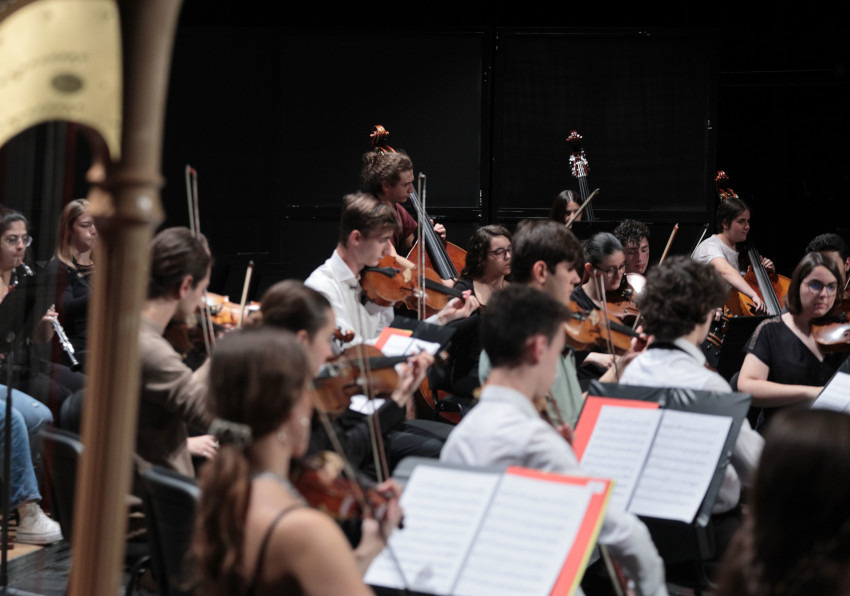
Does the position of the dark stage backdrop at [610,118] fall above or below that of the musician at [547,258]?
above

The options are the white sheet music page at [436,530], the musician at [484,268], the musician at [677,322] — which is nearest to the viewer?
the white sheet music page at [436,530]

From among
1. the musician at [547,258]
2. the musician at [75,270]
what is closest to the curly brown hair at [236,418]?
the musician at [547,258]

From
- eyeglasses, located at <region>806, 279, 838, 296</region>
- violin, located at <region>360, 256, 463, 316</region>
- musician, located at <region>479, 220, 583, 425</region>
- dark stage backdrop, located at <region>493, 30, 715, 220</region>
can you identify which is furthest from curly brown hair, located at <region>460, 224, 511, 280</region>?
dark stage backdrop, located at <region>493, 30, 715, 220</region>

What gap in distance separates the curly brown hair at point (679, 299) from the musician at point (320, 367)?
2.13 feet

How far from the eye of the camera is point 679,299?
2840 millimetres

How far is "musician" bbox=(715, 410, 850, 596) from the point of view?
1.25 meters

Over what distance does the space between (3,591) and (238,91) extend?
371 centimetres

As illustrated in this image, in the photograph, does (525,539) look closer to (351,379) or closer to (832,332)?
(351,379)

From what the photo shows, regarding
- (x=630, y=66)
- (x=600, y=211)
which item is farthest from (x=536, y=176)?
(x=630, y=66)

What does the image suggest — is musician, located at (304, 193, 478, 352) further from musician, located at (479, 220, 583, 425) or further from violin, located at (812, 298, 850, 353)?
violin, located at (812, 298, 850, 353)

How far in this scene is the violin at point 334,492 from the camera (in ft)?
5.48

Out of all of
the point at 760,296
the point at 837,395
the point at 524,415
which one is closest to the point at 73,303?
the point at 524,415

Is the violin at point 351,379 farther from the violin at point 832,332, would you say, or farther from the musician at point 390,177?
the musician at point 390,177

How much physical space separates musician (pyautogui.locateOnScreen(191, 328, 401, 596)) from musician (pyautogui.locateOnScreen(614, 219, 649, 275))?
3.91 m
